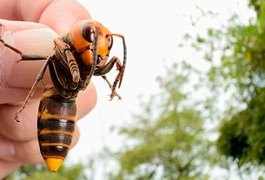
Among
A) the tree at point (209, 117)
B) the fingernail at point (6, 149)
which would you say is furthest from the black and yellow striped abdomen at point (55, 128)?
the tree at point (209, 117)

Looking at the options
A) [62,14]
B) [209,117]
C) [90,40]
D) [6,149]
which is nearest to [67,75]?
[90,40]

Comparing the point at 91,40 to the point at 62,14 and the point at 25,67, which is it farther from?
the point at 62,14

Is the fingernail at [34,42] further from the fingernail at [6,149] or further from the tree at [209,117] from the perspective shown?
the tree at [209,117]

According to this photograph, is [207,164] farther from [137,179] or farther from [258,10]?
[258,10]

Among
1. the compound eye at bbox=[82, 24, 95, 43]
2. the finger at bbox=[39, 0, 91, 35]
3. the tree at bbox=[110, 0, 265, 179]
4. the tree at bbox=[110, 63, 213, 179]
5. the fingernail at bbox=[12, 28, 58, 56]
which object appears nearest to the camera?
the compound eye at bbox=[82, 24, 95, 43]

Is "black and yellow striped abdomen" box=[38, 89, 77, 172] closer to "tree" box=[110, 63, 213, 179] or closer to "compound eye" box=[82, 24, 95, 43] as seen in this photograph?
"compound eye" box=[82, 24, 95, 43]

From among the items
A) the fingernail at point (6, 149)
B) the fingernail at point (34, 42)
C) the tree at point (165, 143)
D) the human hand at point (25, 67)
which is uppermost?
the fingernail at point (34, 42)

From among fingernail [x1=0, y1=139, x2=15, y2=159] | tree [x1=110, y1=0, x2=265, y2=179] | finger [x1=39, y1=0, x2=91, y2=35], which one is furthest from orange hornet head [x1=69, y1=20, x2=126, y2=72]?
tree [x1=110, y1=0, x2=265, y2=179]
